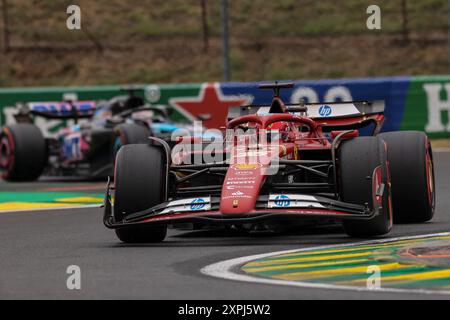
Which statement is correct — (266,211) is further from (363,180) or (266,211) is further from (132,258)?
(132,258)

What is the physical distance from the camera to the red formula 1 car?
11781 mm

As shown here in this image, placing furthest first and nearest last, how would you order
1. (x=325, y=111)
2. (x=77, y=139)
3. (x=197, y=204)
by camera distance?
1. (x=77, y=139)
2. (x=325, y=111)
3. (x=197, y=204)

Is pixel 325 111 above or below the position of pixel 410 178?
above

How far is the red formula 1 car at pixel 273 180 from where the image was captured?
11.8m

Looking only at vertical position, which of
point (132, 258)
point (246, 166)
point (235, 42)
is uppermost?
point (235, 42)

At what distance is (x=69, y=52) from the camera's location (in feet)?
170

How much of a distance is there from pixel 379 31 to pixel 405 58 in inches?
105

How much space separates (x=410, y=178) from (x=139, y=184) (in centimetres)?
286

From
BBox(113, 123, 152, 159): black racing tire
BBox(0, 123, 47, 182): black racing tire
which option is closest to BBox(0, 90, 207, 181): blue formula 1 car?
BBox(0, 123, 47, 182): black racing tire

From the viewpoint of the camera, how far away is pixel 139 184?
12375 mm

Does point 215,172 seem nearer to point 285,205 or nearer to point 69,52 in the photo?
point 285,205

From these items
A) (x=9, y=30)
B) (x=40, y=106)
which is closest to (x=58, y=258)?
(x=40, y=106)

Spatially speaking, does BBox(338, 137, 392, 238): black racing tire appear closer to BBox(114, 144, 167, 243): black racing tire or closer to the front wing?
the front wing

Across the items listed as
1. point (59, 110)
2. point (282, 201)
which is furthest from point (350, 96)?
point (282, 201)
